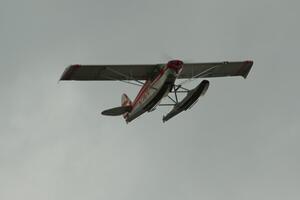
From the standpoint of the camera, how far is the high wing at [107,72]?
45875 mm

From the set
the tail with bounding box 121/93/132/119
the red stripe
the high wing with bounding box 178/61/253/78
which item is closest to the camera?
the red stripe

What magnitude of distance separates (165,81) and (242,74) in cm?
854

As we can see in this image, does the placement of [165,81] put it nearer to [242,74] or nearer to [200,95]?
[200,95]

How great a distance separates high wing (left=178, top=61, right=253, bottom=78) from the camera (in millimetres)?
48438

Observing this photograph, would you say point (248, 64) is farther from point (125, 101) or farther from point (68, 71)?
point (68, 71)

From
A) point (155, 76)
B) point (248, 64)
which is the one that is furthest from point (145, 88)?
point (248, 64)

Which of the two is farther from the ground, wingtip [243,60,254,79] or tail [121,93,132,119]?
wingtip [243,60,254,79]

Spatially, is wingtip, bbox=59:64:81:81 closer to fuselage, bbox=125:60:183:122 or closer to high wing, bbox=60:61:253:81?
high wing, bbox=60:61:253:81

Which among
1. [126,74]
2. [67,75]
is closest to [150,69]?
[126,74]

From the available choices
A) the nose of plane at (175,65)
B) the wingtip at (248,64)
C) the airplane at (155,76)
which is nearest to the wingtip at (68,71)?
the airplane at (155,76)

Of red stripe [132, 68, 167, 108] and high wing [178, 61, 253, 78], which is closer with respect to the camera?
red stripe [132, 68, 167, 108]

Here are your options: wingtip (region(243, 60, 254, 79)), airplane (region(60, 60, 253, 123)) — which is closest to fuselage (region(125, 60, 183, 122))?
airplane (region(60, 60, 253, 123))

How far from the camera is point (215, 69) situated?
162 feet

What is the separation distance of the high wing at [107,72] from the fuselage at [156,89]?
0.74 meters
